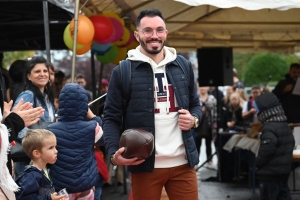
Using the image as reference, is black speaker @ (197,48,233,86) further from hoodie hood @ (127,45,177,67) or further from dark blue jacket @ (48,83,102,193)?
hoodie hood @ (127,45,177,67)

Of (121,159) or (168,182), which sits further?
(168,182)

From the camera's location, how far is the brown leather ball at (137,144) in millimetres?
4352

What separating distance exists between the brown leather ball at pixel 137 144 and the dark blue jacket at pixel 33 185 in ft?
2.93

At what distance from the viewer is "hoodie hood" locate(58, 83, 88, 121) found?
5859 millimetres

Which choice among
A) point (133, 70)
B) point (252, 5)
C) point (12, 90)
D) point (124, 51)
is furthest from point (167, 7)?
point (133, 70)

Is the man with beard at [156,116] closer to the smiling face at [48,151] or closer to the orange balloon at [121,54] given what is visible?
the smiling face at [48,151]

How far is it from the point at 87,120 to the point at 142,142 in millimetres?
2090

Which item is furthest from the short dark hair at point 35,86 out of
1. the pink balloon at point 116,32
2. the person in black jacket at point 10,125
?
the pink balloon at point 116,32

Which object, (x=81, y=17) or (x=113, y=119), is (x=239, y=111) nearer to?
(x=81, y=17)

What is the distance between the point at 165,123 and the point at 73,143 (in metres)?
1.43

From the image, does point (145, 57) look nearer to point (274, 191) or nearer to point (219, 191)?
point (274, 191)

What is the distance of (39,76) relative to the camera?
253 inches

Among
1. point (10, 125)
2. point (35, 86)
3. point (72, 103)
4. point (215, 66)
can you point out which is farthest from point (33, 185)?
point (215, 66)

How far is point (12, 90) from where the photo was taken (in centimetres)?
700
